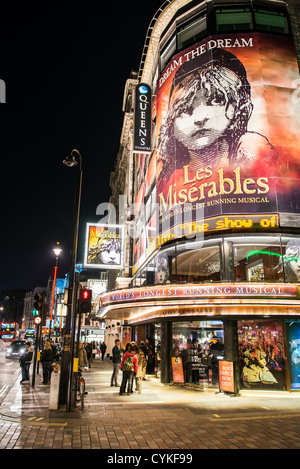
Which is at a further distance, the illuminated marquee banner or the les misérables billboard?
the illuminated marquee banner

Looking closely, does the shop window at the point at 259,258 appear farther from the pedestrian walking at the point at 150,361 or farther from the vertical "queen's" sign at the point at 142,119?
the vertical "queen's" sign at the point at 142,119

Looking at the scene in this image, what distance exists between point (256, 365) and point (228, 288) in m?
3.98

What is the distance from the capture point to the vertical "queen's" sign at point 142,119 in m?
22.0

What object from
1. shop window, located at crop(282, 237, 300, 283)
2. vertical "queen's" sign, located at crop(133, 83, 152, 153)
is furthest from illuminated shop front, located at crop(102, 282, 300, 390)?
vertical "queen's" sign, located at crop(133, 83, 152, 153)

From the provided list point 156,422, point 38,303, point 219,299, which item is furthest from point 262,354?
point 38,303

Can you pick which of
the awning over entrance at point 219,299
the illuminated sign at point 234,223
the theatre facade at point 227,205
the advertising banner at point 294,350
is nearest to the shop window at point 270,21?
the theatre facade at point 227,205

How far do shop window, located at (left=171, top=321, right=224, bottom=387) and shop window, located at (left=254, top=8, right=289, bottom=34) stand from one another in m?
15.5

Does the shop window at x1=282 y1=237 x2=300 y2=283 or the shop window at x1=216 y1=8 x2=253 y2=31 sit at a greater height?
the shop window at x1=216 y1=8 x2=253 y2=31

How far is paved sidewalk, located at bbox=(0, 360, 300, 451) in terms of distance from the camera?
7.19 m

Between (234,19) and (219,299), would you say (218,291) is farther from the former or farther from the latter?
(234,19)

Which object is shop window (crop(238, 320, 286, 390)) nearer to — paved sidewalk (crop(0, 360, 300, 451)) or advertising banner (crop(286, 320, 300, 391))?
advertising banner (crop(286, 320, 300, 391))

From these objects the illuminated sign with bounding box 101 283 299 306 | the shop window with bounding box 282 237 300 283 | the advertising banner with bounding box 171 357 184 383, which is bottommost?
the advertising banner with bounding box 171 357 184 383

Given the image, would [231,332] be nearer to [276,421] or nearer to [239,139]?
[276,421]

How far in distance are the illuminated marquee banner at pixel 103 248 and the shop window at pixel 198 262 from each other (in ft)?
13.8
